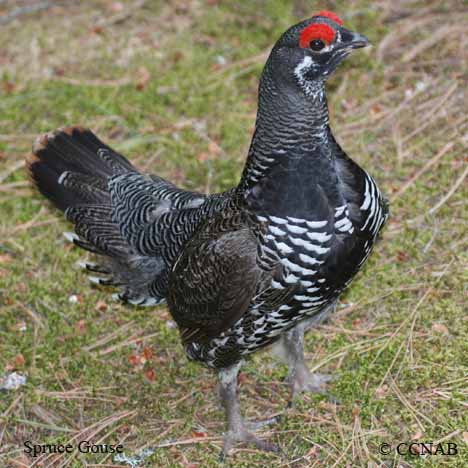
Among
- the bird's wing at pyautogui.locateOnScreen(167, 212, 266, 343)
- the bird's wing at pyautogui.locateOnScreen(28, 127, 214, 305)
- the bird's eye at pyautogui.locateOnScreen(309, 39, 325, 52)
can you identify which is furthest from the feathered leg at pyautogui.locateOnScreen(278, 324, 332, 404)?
the bird's eye at pyautogui.locateOnScreen(309, 39, 325, 52)

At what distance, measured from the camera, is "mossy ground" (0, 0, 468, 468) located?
4.48m

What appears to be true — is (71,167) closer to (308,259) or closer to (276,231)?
(276,231)

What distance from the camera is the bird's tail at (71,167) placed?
5.13 meters

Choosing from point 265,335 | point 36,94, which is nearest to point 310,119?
point 265,335

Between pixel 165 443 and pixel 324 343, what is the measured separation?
1.26 m

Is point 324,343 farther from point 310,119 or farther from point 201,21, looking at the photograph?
point 201,21

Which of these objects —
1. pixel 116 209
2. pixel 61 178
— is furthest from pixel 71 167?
pixel 116 209

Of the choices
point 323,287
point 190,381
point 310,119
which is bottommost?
point 190,381

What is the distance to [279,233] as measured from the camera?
370 cm

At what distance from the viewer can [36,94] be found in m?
7.15

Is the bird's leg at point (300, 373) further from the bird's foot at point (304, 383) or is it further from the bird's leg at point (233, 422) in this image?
the bird's leg at point (233, 422)

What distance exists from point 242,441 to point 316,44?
93.1 inches

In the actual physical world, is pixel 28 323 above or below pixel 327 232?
below

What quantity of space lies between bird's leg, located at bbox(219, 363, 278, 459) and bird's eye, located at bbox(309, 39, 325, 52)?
6.25 ft
